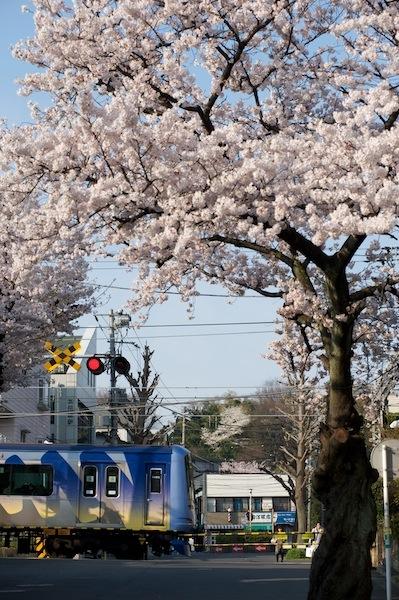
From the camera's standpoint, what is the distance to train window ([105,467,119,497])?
33062 mm

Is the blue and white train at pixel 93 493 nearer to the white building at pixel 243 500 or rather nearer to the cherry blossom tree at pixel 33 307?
the cherry blossom tree at pixel 33 307

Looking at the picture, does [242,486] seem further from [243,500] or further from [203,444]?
[203,444]

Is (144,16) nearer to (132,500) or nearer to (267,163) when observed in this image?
(267,163)

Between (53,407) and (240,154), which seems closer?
(240,154)

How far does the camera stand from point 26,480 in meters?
33.7

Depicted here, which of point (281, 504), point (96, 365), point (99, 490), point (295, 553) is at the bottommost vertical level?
point (295, 553)

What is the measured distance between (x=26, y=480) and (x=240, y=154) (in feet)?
75.1

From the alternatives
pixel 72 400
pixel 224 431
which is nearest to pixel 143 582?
pixel 72 400

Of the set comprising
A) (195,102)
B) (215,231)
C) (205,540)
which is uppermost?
(195,102)

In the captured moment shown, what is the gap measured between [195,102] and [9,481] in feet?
74.5

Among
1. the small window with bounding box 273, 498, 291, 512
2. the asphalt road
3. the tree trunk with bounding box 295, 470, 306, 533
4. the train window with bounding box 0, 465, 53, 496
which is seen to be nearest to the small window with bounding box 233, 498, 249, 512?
the small window with bounding box 273, 498, 291, 512

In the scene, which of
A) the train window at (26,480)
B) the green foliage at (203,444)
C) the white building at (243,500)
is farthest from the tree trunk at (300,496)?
the green foliage at (203,444)

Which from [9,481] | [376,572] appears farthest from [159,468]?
[376,572]

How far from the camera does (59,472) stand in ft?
110
